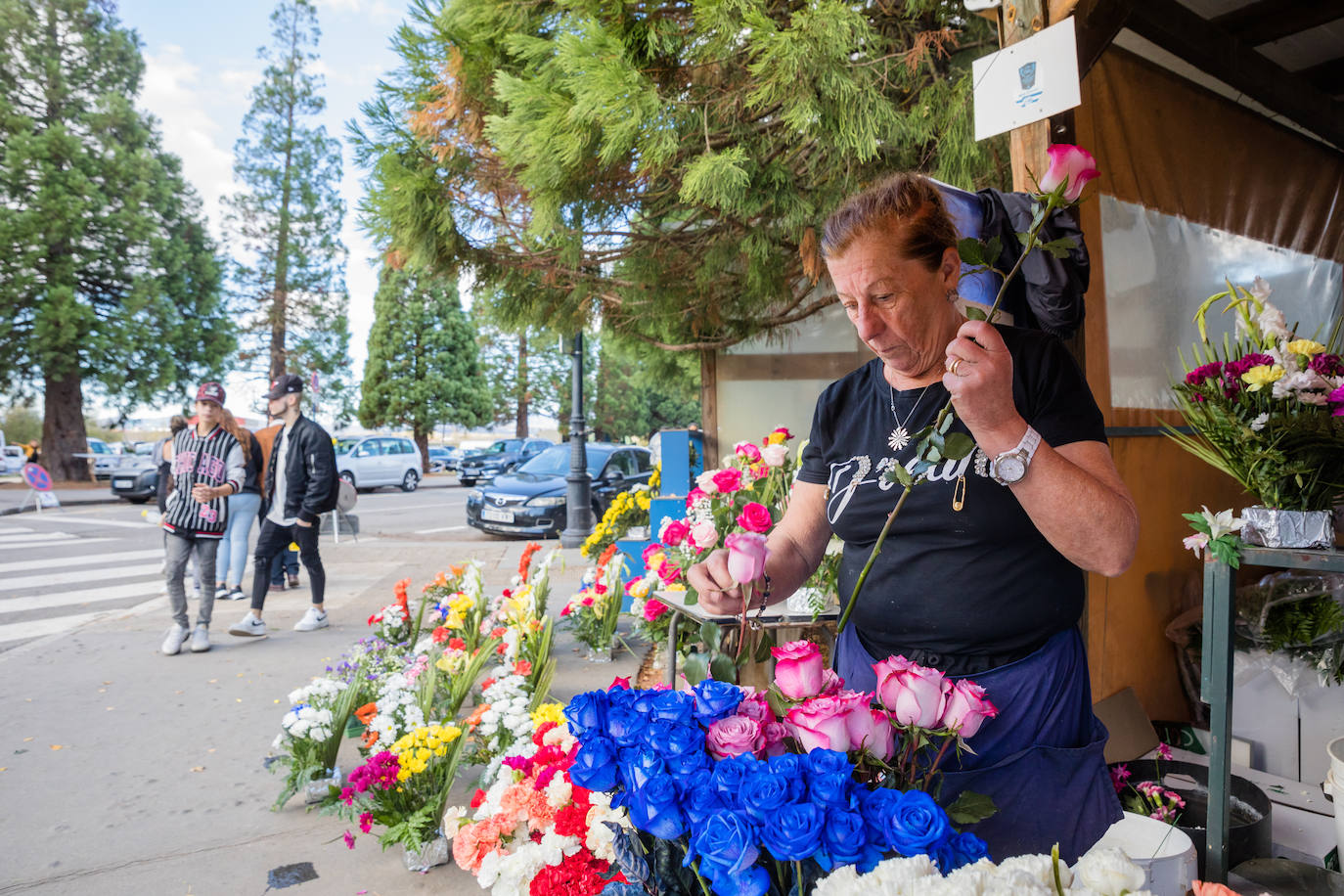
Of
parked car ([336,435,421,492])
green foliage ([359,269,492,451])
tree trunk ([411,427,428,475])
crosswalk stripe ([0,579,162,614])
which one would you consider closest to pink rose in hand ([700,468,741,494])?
crosswalk stripe ([0,579,162,614])

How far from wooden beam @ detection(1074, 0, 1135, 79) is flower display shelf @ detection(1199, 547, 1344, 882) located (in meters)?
Answer: 1.55

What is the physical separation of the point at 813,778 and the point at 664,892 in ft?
0.82

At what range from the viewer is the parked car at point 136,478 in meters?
16.9

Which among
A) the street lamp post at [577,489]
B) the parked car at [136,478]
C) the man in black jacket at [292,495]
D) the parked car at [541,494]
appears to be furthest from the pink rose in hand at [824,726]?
the parked car at [136,478]

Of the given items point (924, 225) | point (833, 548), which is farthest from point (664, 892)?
point (833, 548)

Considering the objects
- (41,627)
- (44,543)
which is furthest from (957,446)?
(44,543)

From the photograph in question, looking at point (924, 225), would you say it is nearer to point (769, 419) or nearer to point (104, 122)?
point (769, 419)

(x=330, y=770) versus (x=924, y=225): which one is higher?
(x=924, y=225)

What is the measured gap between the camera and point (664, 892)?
0.90 m

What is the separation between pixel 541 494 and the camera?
1164cm

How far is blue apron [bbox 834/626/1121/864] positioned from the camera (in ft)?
3.81

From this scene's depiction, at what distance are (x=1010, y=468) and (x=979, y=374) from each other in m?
0.15

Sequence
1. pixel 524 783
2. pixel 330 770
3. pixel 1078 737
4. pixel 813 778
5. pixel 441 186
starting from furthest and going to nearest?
1. pixel 441 186
2. pixel 330 770
3. pixel 524 783
4. pixel 1078 737
5. pixel 813 778

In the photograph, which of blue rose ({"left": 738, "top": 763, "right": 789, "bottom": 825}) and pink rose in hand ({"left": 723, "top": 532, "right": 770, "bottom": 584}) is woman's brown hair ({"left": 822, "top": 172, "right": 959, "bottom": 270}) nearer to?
pink rose in hand ({"left": 723, "top": 532, "right": 770, "bottom": 584})
